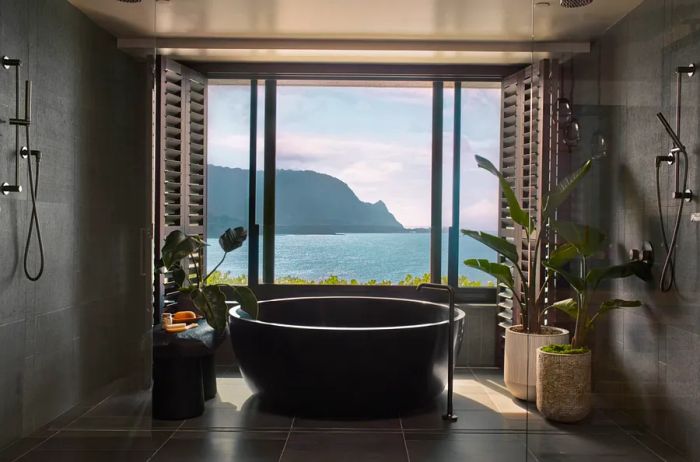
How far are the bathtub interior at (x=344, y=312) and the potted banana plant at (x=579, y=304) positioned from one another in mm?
1892

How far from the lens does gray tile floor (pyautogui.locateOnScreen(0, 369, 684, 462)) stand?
2.58m

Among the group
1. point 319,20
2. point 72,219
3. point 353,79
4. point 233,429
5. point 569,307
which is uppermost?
point 319,20

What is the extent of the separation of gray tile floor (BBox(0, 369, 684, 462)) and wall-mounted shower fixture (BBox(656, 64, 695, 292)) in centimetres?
64

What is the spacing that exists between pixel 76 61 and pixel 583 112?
235cm

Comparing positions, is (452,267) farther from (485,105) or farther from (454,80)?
(485,105)

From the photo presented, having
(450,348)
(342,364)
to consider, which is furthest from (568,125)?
(342,364)

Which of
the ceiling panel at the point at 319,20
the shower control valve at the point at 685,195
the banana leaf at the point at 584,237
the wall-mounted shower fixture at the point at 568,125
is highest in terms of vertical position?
the ceiling panel at the point at 319,20

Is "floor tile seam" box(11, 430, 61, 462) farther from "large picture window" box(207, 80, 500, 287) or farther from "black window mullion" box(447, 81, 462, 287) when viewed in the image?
"large picture window" box(207, 80, 500, 287)

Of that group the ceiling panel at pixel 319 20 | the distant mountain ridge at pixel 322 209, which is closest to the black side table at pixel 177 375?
the ceiling panel at pixel 319 20

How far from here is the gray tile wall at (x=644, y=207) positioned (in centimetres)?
244

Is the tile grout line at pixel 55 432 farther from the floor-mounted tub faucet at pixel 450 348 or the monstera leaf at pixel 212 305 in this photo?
the floor-mounted tub faucet at pixel 450 348

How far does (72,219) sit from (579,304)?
2.33 meters

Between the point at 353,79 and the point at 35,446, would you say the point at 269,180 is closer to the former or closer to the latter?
the point at 353,79

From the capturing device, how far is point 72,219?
9.52ft
